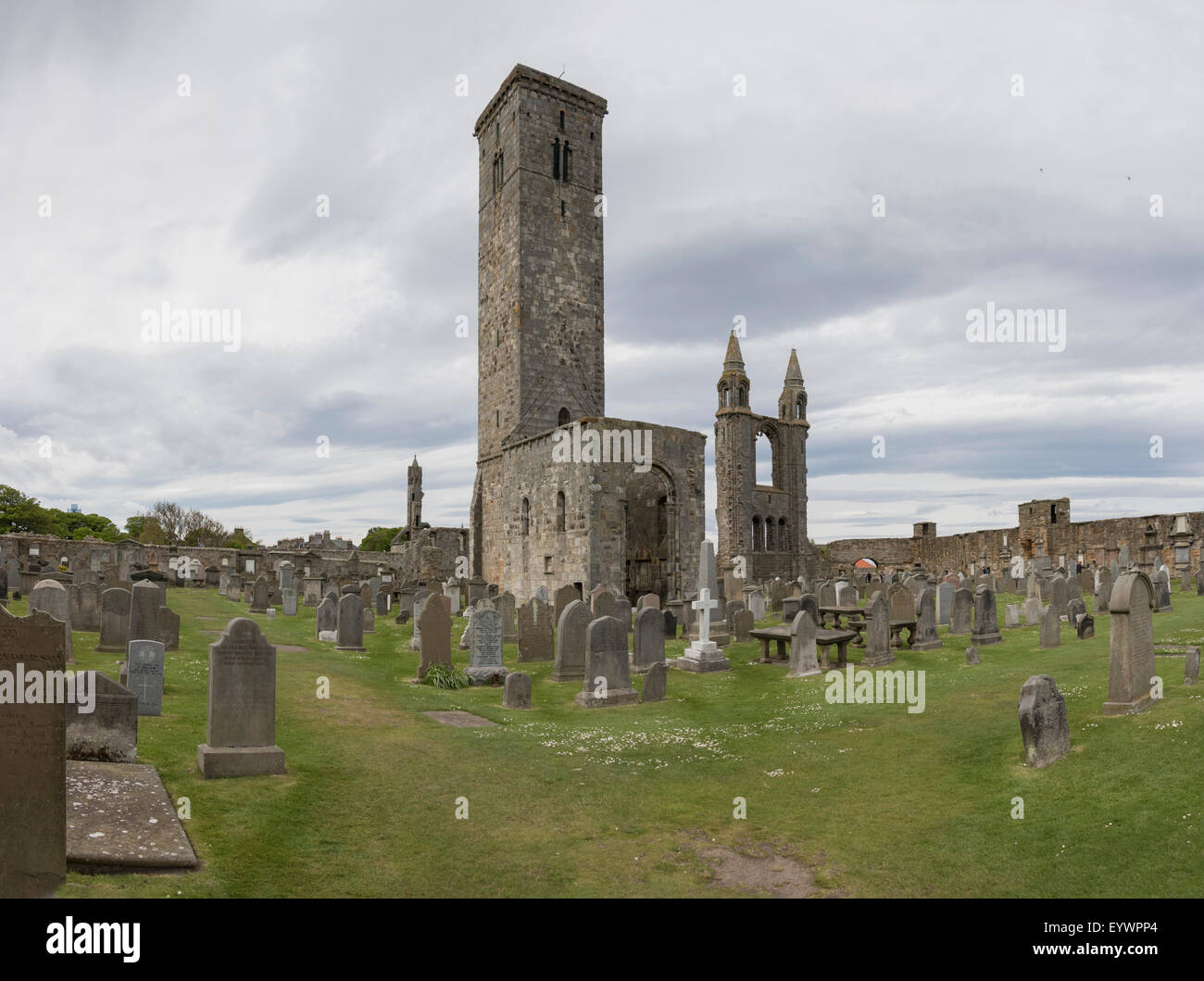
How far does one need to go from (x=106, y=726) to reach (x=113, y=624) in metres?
7.79

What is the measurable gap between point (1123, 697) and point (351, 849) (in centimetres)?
759

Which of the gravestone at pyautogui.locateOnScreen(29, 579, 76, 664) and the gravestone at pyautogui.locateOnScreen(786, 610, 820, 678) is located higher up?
the gravestone at pyautogui.locateOnScreen(29, 579, 76, 664)

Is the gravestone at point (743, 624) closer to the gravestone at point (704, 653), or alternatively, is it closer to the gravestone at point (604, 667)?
the gravestone at point (704, 653)

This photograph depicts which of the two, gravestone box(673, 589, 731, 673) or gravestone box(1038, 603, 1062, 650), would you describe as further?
gravestone box(673, 589, 731, 673)

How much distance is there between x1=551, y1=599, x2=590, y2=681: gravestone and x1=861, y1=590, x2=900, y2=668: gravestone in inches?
208

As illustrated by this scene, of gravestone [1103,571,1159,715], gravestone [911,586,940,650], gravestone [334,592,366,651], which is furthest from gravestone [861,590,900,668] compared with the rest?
gravestone [334,592,366,651]

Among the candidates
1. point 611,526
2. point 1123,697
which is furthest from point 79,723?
point 611,526

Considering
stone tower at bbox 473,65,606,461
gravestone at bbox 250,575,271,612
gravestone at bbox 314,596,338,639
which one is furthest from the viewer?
stone tower at bbox 473,65,606,461

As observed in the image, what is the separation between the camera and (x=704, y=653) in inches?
599

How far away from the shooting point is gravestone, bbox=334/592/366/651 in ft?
56.6

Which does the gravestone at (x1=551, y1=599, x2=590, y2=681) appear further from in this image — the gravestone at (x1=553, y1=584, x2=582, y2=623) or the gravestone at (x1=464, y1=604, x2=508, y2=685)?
the gravestone at (x1=553, y1=584, x2=582, y2=623)

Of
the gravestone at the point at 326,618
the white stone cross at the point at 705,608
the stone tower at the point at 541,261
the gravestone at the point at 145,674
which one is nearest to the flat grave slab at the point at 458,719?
the gravestone at the point at 145,674

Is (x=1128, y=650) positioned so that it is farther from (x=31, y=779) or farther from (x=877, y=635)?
(x=31, y=779)
